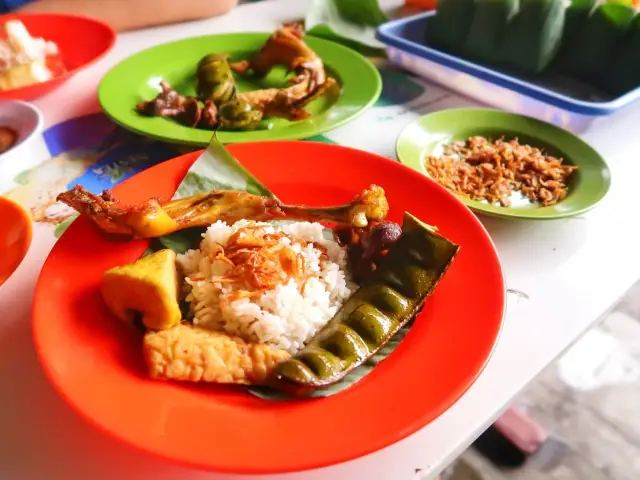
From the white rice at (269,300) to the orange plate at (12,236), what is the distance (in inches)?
8.8

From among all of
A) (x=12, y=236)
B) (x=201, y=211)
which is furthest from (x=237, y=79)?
(x=12, y=236)

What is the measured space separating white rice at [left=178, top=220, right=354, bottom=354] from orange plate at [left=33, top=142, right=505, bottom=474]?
0.10m

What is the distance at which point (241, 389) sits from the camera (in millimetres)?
681

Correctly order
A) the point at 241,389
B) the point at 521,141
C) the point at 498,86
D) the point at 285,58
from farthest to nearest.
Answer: the point at 285,58
the point at 498,86
the point at 521,141
the point at 241,389

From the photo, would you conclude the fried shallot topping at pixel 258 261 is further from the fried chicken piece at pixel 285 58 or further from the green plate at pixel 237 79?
the fried chicken piece at pixel 285 58

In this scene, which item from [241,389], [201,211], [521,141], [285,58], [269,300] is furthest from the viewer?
[285,58]

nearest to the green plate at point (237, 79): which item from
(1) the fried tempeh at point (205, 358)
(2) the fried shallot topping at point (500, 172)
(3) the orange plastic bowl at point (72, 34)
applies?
(3) the orange plastic bowl at point (72, 34)

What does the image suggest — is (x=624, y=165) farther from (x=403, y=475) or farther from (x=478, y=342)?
(x=403, y=475)

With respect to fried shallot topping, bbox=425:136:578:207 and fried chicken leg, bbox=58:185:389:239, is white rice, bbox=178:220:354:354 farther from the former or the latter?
fried shallot topping, bbox=425:136:578:207

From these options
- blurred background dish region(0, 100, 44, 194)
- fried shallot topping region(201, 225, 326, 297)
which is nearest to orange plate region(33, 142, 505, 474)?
fried shallot topping region(201, 225, 326, 297)

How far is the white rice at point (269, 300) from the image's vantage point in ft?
2.52

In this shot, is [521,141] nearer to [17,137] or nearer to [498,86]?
[498,86]

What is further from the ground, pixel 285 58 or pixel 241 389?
pixel 285 58

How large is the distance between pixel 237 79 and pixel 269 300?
91cm
